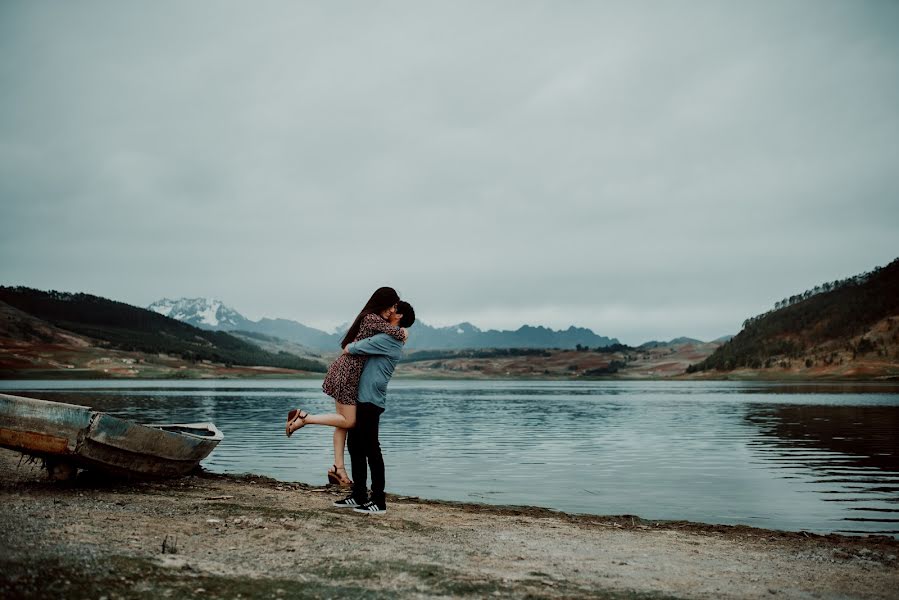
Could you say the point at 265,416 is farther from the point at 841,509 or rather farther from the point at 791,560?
the point at 791,560

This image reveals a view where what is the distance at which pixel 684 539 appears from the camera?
1224cm

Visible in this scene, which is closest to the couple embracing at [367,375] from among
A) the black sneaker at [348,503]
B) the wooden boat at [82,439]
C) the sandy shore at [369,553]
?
the black sneaker at [348,503]

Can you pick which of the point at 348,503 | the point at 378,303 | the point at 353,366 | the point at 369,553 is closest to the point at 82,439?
the point at 348,503

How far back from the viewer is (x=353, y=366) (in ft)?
38.7

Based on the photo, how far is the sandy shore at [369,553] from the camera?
736cm

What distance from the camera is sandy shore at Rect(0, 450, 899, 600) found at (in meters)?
7.36

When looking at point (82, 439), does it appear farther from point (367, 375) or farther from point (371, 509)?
point (367, 375)

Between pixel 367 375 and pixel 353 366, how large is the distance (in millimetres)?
304

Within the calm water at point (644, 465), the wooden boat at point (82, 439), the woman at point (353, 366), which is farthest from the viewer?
the calm water at point (644, 465)

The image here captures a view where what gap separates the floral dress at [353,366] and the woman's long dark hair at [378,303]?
11 cm

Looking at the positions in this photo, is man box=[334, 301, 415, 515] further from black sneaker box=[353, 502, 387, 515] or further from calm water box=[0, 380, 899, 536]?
calm water box=[0, 380, 899, 536]

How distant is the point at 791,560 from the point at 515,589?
533 cm

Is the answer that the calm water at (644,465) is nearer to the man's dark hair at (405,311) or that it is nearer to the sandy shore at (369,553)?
the sandy shore at (369,553)

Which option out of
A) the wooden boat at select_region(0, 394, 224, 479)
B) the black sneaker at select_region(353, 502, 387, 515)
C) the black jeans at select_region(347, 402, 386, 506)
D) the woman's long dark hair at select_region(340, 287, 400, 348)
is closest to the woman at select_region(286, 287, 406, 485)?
the woman's long dark hair at select_region(340, 287, 400, 348)
